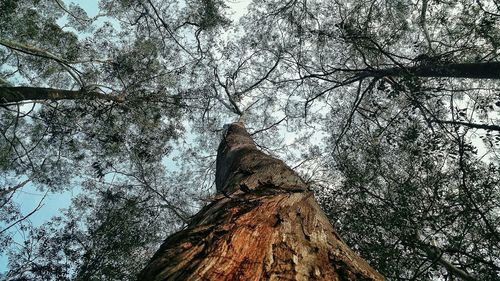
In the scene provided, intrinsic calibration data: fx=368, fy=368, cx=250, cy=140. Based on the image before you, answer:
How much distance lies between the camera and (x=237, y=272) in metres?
1.18

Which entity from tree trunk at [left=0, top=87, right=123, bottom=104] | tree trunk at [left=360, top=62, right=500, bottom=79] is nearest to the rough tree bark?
tree trunk at [left=360, top=62, right=500, bottom=79]

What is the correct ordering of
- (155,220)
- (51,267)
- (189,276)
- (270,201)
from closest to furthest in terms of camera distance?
(189,276), (270,201), (51,267), (155,220)

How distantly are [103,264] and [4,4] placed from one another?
5733 mm

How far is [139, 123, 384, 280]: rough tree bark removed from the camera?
1211 mm

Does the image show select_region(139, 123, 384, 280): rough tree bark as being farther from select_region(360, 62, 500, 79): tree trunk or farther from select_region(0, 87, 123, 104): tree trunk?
select_region(0, 87, 123, 104): tree trunk

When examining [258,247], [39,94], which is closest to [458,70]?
[258,247]

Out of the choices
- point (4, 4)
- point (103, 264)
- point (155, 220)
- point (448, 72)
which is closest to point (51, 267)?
point (103, 264)

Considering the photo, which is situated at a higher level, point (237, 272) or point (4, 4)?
point (4, 4)

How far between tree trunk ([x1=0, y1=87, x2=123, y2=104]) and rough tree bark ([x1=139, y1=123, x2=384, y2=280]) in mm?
5072

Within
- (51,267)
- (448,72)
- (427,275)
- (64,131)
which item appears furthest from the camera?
(64,131)

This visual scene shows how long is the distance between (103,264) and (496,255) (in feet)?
22.4

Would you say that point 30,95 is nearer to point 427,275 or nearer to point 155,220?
point 155,220

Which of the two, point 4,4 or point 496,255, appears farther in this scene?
point 4,4

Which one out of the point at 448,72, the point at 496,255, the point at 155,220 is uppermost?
the point at 155,220
